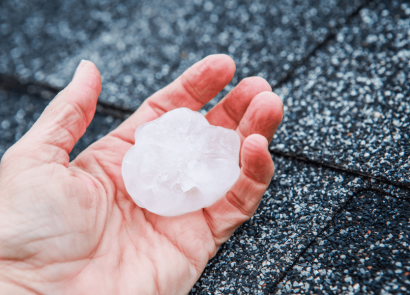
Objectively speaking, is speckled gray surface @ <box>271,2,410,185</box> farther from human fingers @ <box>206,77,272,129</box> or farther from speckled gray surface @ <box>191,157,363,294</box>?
human fingers @ <box>206,77,272,129</box>

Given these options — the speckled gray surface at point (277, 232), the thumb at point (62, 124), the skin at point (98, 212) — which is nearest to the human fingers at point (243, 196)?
the skin at point (98, 212)

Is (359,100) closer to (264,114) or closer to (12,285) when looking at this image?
(264,114)

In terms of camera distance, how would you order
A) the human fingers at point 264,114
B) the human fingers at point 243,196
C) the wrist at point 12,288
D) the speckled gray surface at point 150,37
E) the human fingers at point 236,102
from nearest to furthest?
1. the wrist at point 12,288
2. the human fingers at point 243,196
3. the human fingers at point 264,114
4. the human fingers at point 236,102
5. the speckled gray surface at point 150,37

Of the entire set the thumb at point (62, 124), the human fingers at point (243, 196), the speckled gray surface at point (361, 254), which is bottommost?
the speckled gray surface at point (361, 254)

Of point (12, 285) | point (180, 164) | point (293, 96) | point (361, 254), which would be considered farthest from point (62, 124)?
point (361, 254)

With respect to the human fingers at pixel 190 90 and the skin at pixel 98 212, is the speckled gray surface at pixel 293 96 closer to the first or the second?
the skin at pixel 98 212

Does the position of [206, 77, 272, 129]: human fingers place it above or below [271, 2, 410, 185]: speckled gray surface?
above

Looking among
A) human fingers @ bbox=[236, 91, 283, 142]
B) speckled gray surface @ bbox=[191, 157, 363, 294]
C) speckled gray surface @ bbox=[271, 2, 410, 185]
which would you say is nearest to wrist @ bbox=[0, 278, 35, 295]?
speckled gray surface @ bbox=[191, 157, 363, 294]
